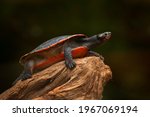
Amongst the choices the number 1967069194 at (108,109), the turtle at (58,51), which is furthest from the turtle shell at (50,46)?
the number 1967069194 at (108,109)

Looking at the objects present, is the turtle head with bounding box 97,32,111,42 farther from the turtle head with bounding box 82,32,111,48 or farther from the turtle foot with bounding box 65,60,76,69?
the turtle foot with bounding box 65,60,76,69

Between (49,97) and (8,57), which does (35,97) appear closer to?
(49,97)

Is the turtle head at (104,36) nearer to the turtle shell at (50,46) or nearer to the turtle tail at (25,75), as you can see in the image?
the turtle shell at (50,46)

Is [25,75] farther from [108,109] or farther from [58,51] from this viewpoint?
[108,109]

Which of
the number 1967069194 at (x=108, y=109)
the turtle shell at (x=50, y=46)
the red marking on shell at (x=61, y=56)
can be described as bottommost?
the number 1967069194 at (x=108, y=109)

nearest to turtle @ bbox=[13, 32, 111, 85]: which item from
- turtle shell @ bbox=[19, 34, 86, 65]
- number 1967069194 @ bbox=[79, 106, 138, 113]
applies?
turtle shell @ bbox=[19, 34, 86, 65]

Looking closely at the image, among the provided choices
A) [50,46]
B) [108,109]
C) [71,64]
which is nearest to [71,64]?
[71,64]
